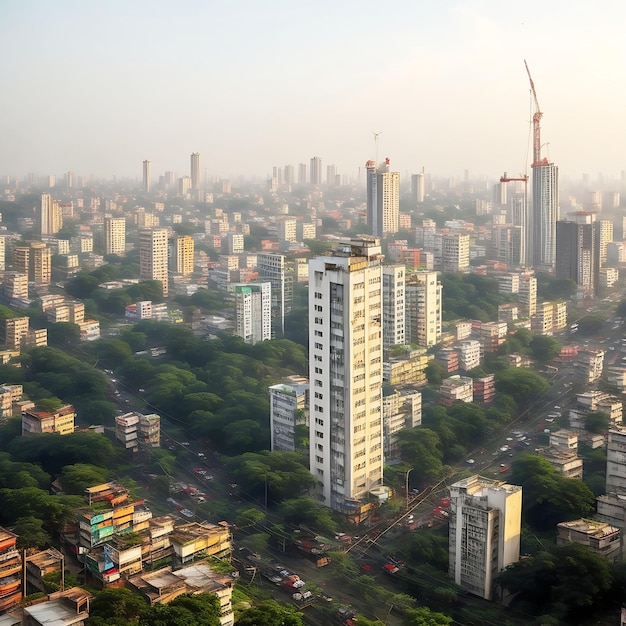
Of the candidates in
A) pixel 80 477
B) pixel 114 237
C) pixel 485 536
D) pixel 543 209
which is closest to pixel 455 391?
pixel 485 536

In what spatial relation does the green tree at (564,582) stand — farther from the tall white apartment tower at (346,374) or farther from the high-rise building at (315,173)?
the high-rise building at (315,173)

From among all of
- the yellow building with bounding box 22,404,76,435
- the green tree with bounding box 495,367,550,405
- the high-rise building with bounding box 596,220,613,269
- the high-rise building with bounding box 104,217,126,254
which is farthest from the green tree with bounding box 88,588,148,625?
the high-rise building with bounding box 104,217,126,254

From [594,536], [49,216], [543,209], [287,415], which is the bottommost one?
[594,536]

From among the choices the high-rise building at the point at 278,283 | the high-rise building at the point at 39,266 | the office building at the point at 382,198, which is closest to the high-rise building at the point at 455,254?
the office building at the point at 382,198

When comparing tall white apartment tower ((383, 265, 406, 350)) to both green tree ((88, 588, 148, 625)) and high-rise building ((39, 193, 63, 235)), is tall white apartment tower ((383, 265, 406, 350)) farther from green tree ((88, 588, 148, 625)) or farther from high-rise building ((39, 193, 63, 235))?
high-rise building ((39, 193, 63, 235))

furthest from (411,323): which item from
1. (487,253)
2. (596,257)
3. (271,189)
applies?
(271,189)

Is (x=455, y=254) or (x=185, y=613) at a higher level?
(x=455, y=254)

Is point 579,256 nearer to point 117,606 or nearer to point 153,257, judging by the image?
point 153,257

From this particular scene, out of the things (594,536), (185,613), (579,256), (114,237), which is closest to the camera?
(185,613)
